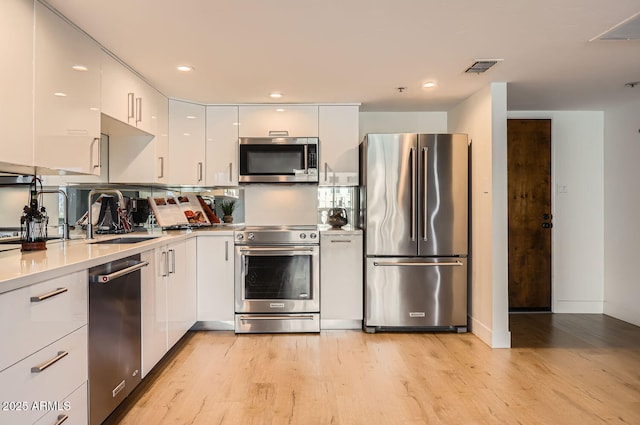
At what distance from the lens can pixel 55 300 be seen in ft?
5.26

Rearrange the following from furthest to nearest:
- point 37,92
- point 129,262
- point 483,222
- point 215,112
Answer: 1. point 215,112
2. point 483,222
3. point 129,262
4. point 37,92

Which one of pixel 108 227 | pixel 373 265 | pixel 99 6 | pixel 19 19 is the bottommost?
pixel 373 265

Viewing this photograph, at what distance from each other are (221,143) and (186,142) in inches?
12.7

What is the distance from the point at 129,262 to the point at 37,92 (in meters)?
0.93

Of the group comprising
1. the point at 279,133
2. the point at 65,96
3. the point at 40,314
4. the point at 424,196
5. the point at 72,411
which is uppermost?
the point at 279,133

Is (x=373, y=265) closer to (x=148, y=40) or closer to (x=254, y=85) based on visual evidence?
(x=254, y=85)

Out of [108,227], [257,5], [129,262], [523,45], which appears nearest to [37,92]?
[129,262]

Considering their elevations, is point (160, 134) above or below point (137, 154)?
above

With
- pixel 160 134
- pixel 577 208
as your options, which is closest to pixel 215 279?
pixel 160 134

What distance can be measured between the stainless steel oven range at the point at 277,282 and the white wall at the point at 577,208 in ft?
8.85

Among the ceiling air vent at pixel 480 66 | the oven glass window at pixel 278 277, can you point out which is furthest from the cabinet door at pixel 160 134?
the ceiling air vent at pixel 480 66

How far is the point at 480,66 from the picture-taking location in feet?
9.79

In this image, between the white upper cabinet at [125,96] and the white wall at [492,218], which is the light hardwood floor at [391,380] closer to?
the white wall at [492,218]

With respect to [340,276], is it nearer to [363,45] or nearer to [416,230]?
[416,230]
